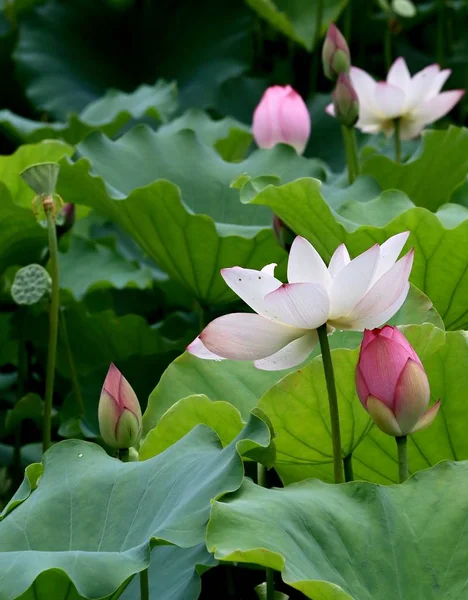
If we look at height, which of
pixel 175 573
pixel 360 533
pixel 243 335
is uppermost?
pixel 243 335

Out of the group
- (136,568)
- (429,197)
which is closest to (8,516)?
(136,568)

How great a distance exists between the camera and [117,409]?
98cm

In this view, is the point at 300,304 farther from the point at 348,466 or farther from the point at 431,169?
the point at 431,169

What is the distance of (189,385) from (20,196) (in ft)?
2.57

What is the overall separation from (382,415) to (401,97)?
1025mm

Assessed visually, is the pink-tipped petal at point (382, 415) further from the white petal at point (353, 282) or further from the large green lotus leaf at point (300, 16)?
the large green lotus leaf at point (300, 16)

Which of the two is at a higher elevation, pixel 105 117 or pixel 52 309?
pixel 52 309

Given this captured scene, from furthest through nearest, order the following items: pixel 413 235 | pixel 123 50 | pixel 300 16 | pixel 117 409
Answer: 1. pixel 123 50
2. pixel 300 16
3. pixel 413 235
4. pixel 117 409

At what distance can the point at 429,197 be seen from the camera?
1.73 meters

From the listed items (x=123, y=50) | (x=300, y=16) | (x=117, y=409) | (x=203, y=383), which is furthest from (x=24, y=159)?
(x=123, y=50)

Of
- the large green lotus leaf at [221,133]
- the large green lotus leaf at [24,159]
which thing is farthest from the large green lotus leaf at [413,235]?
the large green lotus leaf at [221,133]

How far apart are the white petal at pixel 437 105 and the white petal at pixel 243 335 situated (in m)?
1.02

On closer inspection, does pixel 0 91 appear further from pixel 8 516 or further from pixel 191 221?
pixel 8 516

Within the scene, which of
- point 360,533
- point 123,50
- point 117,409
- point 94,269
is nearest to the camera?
point 360,533
